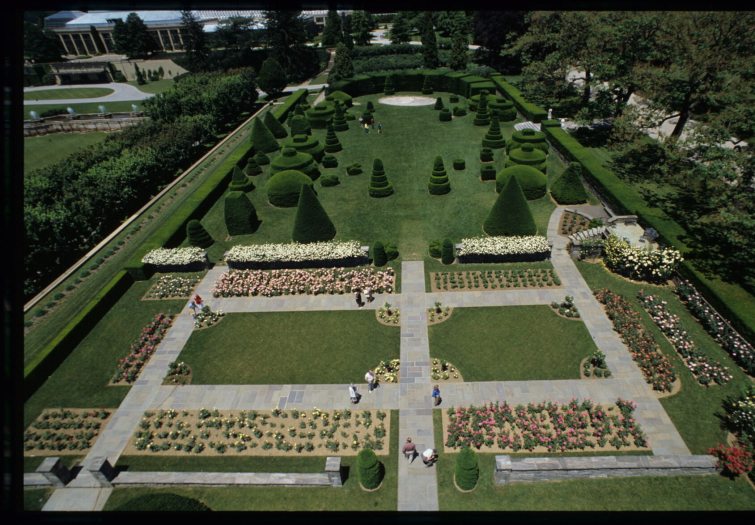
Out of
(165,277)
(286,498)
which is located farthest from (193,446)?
(165,277)

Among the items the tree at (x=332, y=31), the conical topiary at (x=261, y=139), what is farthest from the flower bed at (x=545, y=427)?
the tree at (x=332, y=31)

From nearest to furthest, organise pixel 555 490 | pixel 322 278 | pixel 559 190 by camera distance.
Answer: pixel 555 490 → pixel 322 278 → pixel 559 190

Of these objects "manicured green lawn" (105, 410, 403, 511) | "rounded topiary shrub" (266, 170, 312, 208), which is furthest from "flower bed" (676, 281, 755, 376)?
"rounded topiary shrub" (266, 170, 312, 208)

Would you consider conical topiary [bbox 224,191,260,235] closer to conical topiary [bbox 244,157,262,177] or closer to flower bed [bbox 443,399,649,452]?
conical topiary [bbox 244,157,262,177]

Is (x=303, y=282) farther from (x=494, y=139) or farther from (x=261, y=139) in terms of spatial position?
(x=494, y=139)

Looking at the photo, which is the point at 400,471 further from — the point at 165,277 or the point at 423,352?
the point at 165,277
